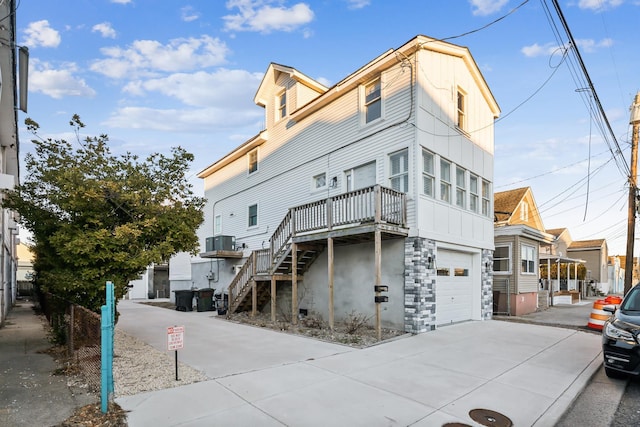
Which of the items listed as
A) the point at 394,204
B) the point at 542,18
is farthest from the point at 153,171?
the point at 542,18

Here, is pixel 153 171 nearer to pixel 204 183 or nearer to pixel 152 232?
pixel 152 232

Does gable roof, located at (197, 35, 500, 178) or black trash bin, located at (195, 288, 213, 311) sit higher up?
gable roof, located at (197, 35, 500, 178)

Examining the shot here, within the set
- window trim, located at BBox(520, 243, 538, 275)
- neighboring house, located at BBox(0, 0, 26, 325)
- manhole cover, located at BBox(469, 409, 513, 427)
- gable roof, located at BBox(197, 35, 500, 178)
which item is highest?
gable roof, located at BBox(197, 35, 500, 178)

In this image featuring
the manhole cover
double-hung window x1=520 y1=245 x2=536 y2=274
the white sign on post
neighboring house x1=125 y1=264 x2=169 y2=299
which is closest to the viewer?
the manhole cover

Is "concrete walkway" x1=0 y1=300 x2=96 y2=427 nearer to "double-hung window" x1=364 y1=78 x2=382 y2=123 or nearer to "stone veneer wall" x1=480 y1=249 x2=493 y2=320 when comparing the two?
"double-hung window" x1=364 y1=78 x2=382 y2=123

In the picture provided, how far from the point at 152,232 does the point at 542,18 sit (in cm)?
916

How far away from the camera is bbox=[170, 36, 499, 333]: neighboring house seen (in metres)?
10.4

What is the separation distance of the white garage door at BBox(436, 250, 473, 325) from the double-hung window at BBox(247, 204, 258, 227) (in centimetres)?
884

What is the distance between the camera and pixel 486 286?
1330 centimetres

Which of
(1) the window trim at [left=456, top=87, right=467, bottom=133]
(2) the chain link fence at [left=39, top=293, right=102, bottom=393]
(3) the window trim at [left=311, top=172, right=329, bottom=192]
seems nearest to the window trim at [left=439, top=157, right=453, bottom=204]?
(1) the window trim at [left=456, top=87, right=467, bottom=133]

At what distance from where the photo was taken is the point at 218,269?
19.2 meters

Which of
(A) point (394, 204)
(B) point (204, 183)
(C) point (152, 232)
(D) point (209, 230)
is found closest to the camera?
(C) point (152, 232)

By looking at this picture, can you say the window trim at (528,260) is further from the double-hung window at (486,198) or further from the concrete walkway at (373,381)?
the concrete walkway at (373,381)

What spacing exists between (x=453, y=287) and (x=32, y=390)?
10.7 metres
